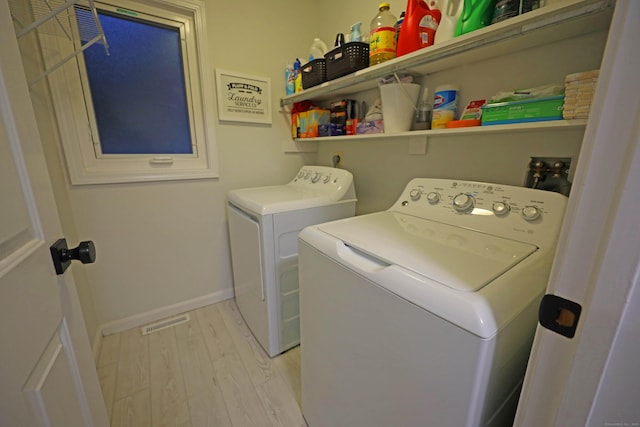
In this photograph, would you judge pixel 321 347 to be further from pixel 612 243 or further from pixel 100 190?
pixel 100 190

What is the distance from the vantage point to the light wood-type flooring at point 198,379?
126 centimetres

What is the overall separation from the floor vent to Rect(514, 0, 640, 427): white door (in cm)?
216

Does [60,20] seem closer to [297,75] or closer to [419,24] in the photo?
[297,75]

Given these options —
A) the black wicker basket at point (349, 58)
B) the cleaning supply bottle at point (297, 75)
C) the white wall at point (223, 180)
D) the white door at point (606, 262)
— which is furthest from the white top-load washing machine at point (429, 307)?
the cleaning supply bottle at point (297, 75)

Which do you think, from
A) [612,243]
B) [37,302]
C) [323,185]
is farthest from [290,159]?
[612,243]

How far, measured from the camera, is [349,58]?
1.39m

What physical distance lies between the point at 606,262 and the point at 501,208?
70cm

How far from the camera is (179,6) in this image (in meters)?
1.61

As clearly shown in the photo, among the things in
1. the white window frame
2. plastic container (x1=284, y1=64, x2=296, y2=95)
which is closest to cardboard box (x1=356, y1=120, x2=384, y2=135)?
plastic container (x1=284, y1=64, x2=296, y2=95)

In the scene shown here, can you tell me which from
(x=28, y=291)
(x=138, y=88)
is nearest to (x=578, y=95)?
(x=28, y=291)

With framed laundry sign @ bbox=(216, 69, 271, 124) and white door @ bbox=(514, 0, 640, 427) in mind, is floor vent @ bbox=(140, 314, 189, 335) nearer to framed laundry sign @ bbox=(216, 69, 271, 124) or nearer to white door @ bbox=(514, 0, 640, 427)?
framed laundry sign @ bbox=(216, 69, 271, 124)

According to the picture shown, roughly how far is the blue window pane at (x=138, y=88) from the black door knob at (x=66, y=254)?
1.33 meters

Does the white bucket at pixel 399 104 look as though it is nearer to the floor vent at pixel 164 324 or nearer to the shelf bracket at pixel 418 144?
the shelf bracket at pixel 418 144

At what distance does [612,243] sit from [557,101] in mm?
749
